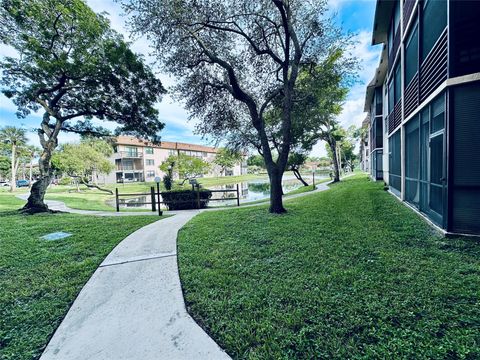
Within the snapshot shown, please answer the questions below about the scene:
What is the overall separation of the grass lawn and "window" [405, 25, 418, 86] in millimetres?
9742

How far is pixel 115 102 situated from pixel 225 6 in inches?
248

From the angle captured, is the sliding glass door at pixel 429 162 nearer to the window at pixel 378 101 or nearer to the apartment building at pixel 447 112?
the apartment building at pixel 447 112

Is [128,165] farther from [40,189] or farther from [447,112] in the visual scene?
[447,112]

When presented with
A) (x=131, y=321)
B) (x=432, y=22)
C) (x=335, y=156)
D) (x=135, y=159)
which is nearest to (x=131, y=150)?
(x=135, y=159)

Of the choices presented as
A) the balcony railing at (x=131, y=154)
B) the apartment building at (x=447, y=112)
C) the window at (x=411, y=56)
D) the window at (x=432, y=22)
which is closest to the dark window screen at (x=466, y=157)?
the apartment building at (x=447, y=112)

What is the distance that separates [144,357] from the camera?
6.18ft

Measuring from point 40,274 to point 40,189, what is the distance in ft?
25.6

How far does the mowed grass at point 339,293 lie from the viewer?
1889 mm

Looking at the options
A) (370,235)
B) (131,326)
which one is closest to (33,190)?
(131,326)

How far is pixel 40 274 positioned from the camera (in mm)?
3494

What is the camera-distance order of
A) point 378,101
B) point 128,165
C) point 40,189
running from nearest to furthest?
point 40,189 → point 378,101 → point 128,165

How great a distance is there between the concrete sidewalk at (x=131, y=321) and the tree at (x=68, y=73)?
27.4 ft

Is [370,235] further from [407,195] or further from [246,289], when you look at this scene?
[407,195]

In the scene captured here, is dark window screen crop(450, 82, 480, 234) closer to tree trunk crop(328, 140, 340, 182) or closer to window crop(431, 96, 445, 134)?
window crop(431, 96, 445, 134)
